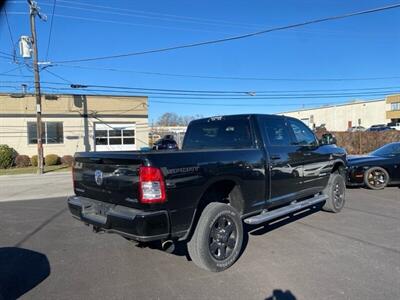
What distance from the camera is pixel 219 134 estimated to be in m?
6.36

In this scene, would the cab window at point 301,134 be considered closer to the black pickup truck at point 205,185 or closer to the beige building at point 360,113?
the black pickup truck at point 205,185

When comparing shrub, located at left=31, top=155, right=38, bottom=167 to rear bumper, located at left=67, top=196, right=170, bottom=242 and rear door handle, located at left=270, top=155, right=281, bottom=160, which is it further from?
rear door handle, located at left=270, top=155, right=281, bottom=160

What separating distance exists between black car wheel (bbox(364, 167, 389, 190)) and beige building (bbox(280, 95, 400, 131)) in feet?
211

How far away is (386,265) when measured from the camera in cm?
480

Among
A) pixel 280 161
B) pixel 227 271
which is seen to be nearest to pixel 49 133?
pixel 280 161

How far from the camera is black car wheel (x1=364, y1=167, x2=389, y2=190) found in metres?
10.8

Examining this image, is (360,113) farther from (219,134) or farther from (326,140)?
(219,134)

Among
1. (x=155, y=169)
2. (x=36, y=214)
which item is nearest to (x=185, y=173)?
(x=155, y=169)

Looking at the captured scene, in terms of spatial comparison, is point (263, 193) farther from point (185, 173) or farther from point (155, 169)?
point (155, 169)

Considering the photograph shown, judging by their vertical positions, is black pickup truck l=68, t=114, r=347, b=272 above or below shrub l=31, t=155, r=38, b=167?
above

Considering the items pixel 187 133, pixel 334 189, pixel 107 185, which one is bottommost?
pixel 334 189

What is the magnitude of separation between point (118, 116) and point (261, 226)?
26824mm

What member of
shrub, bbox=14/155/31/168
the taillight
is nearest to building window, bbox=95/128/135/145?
shrub, bbox=14/155/31/168

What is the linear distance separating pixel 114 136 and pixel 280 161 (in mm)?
27430
